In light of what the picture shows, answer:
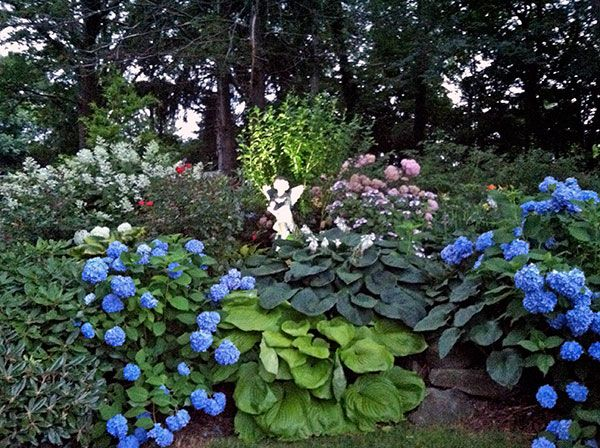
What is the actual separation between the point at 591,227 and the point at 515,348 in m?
0.71

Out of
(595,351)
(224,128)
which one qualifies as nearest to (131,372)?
(595,351)

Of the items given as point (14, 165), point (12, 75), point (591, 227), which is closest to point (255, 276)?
point (591, 227)

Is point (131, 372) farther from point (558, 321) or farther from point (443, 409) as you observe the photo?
point (558, 321)

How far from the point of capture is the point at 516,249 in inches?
112

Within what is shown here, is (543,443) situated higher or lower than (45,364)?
lower

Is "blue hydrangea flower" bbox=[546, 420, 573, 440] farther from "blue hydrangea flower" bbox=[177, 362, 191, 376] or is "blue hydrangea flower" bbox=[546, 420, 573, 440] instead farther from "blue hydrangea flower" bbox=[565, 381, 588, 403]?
"blue hydrangea flower" bbox=[177, 362, 191, 376]

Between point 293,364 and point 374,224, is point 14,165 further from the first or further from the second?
point 293,364

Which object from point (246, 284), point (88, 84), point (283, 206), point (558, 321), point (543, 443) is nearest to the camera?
point (543, 443)

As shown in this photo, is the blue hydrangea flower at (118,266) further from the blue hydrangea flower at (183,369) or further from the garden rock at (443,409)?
the garden rock at (443,409)

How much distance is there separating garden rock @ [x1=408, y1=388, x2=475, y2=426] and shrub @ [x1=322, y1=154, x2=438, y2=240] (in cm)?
109

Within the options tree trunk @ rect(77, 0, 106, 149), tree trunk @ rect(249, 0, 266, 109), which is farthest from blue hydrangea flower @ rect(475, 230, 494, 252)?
tree trunk @ rect(77, 0, 106, 149)

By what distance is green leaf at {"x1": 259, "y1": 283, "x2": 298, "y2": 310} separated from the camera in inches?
125

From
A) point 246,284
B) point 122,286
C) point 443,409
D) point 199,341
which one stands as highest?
point 122,286

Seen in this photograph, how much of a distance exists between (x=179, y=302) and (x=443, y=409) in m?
1.47
